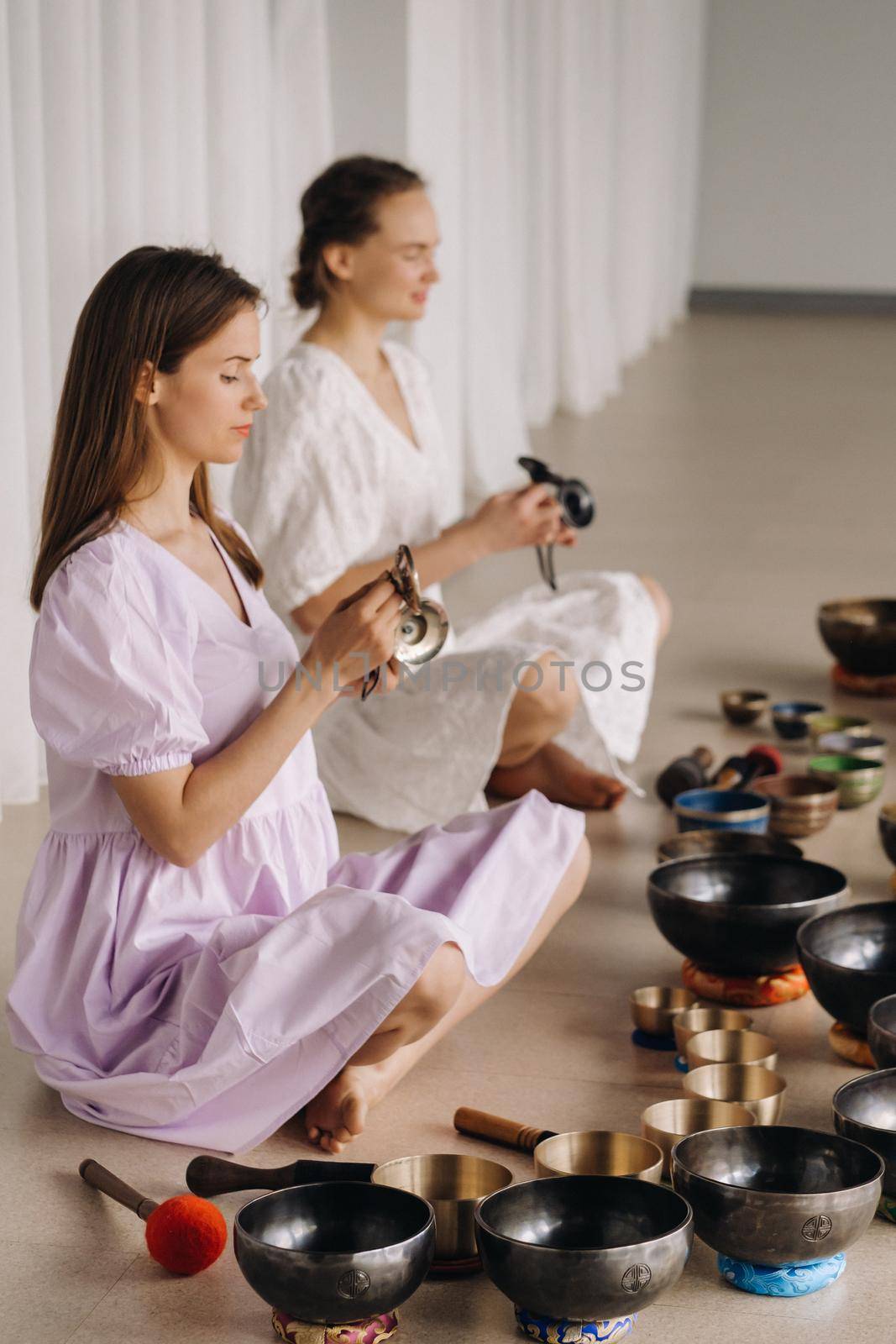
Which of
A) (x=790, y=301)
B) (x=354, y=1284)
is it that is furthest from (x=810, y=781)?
(x=790, y=301)

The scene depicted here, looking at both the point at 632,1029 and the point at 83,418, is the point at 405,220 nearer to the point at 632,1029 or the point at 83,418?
the point at 83,418

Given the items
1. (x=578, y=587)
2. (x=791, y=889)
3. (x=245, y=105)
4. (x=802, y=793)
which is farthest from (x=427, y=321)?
(x=791, y=889)

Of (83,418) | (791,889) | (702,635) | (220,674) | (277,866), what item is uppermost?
(83,418)

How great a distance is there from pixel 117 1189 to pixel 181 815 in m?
0.39

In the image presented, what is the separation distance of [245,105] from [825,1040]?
2.41m

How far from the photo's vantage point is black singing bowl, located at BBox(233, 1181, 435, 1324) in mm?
1504

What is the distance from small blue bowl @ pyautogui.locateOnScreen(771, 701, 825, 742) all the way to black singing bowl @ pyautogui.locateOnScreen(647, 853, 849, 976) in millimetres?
1085

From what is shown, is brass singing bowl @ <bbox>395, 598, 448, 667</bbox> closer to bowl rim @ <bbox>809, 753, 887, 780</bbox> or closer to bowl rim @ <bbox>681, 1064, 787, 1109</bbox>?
bowl rim @ <bbox>681, 1064, 787, 1109</bbox>

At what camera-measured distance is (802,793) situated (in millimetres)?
3068

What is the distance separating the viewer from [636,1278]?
1502 mm

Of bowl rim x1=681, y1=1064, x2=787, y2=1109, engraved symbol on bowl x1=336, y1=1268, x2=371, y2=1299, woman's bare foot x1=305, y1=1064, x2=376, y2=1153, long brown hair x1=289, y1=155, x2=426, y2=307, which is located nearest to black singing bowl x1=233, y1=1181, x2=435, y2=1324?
engraved symbol on bowl x1=336, y1=1268, x2=371, y2=1299

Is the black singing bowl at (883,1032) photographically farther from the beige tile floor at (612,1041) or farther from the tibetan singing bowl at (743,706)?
the tibetan singing bowl at (743,706)

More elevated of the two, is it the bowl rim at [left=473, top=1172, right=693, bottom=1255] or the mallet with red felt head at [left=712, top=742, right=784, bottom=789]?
the bowl rim at [left=473, top=1172, right=693, bottom=1255]

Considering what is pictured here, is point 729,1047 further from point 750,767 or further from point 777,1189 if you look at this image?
point 750,767
